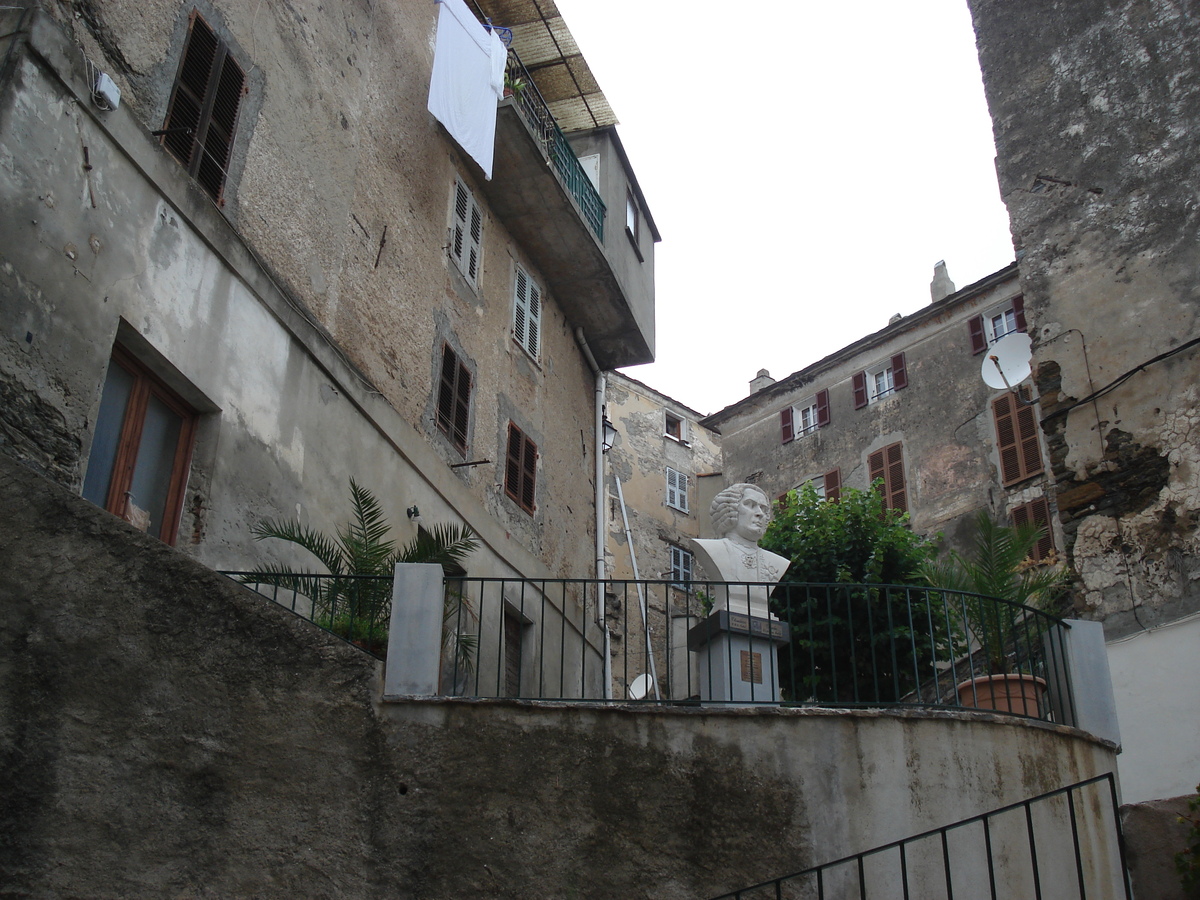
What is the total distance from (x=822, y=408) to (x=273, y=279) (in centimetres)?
1860

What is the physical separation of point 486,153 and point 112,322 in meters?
6.47

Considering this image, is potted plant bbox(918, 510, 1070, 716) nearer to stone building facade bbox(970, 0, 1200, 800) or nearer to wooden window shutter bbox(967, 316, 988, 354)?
stone building facade bbox(970, 0, 1200, 800)

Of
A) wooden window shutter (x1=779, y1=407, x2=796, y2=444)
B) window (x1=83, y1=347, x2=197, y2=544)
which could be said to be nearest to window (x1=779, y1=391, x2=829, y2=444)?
wooden window shutter (x1=779, y1=407, x2=796, y2=444)

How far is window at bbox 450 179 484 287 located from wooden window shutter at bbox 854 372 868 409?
1327 centimetres

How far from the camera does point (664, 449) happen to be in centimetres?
3145

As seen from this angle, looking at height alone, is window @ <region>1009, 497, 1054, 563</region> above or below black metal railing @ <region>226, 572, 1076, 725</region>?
above

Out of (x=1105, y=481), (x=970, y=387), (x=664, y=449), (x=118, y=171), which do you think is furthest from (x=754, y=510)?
(x=664, y=449)

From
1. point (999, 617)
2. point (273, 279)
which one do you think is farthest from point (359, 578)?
point (999, 617)

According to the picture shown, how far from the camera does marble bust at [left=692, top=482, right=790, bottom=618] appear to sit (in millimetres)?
8344

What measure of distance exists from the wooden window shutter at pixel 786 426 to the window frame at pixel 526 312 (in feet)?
40.9

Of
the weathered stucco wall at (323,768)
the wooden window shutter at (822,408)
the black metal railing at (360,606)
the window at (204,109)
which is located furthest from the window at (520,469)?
the wooden window shutter at (822,408)

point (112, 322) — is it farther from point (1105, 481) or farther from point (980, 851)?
point (1105, 481)

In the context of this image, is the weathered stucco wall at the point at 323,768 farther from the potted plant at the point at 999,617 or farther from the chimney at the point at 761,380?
the chimney at the point at 761,380

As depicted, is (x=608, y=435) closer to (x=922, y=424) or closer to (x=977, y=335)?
(x=922, y=424)
